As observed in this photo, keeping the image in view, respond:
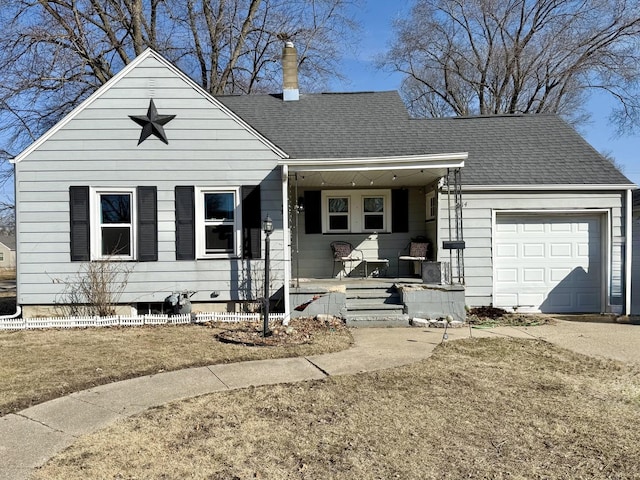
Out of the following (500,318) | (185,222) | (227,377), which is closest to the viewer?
(227,377)

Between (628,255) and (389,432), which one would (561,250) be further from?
(389,432)

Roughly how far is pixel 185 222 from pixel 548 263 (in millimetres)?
7855

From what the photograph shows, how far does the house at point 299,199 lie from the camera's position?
865 cm

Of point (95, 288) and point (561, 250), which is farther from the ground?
point (561, 250)

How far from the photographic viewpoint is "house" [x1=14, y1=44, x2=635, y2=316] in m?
8.65

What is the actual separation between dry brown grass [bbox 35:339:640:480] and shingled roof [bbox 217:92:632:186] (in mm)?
5930

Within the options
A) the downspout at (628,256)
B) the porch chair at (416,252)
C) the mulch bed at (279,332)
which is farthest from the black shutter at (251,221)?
the downspout at (628,256)

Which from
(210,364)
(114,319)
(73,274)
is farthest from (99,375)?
(73,274)

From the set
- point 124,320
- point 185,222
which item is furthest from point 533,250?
point 124,320

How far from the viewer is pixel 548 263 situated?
33.1 feet

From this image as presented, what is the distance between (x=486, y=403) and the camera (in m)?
4.29

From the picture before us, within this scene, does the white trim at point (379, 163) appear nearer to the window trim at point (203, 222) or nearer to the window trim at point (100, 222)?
the window trim at point (203, 222)

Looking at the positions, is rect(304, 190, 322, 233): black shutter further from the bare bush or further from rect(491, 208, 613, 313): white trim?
the bare bush

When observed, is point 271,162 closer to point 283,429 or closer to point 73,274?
point 73,274
